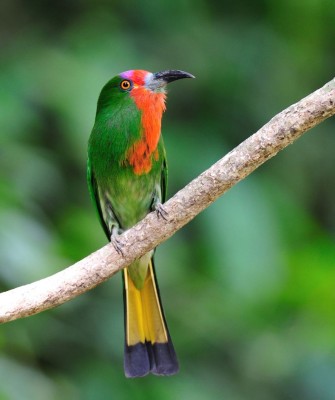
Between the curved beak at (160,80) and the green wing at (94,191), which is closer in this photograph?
the curved beak at (160,80)

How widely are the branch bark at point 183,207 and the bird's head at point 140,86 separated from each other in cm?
66

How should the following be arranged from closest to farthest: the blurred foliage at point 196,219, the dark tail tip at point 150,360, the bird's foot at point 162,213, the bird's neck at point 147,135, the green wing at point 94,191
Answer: the bird's foot at point 162,213 → the bird's neck at point 147,135 → the dark tail tip at point 150,360 → the green wing at point 94,191 → the blurred foliage at point 196,219

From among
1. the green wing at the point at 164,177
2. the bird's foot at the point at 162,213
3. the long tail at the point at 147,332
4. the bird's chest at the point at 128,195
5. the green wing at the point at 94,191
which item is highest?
the green wing at the point at 94,191

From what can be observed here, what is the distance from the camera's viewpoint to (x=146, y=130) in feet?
10.4

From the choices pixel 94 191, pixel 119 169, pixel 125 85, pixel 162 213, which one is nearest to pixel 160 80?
pixel 125 85

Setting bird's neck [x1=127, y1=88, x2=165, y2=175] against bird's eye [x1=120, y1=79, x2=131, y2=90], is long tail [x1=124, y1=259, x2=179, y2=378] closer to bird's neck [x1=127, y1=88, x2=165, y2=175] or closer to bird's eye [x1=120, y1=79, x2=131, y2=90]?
bird's neck [x1=127, y1=88, x2=165, y2=175]

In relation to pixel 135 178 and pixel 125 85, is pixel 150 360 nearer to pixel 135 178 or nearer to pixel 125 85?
pixel 135 178

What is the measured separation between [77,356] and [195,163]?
99cm

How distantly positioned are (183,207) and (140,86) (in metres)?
0.81

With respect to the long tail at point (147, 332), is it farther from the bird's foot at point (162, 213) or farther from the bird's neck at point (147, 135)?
the bird's foot at point (162, 213)

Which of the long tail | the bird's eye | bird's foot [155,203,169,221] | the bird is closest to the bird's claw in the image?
bird's foot [155,203,169,221]

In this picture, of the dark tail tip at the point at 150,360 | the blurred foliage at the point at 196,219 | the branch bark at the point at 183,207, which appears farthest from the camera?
the blurred foliage at the point at 196,219

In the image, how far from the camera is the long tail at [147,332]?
3330 mm

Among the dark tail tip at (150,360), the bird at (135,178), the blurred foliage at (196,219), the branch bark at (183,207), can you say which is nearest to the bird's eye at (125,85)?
the bird at (135,178)
